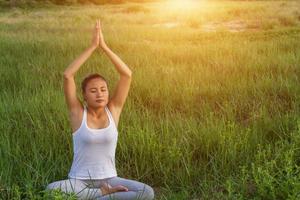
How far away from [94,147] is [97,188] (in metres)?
0.32

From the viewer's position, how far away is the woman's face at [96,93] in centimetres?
Result: 399

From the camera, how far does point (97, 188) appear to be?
407 cm

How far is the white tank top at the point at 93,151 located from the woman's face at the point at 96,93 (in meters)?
0.12

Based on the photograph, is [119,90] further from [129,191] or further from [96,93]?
[129,191]

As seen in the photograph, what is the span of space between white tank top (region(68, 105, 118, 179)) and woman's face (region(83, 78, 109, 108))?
4.7 inches

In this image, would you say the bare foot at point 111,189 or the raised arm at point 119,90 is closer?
the bare foot at point 111,189

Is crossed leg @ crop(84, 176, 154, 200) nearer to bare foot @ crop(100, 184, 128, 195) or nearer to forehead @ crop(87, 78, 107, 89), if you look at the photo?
bare foot @ crop(100, 184, 128, 195)

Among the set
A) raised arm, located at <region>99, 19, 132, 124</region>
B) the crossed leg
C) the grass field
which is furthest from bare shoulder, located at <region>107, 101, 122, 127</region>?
the grass field

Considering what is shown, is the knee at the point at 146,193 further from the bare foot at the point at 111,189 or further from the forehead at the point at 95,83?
the forehead at the point at 95,83

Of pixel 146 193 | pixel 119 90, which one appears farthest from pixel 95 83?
pixel 146 193

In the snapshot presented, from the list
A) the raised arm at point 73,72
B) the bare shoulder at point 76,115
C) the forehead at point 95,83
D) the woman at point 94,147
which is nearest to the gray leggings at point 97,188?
the woman at point 94,147

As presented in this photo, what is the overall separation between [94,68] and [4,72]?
1403 millimetres

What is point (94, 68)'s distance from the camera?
8.77 metres

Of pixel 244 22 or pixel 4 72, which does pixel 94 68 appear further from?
pixel 244 22
